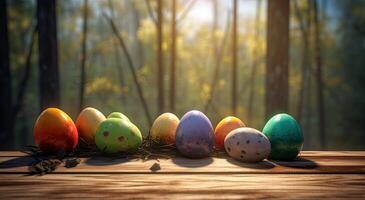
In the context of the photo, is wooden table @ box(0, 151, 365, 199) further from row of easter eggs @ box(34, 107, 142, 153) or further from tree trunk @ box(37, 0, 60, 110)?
tree trunk @ box(37, 0, 60, 110)

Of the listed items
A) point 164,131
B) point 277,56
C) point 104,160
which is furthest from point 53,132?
point 277,56

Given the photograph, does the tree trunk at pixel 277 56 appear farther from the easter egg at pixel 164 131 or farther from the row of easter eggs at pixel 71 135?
the row of easter eggs at pixel 71 135

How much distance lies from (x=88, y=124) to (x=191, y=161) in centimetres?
87

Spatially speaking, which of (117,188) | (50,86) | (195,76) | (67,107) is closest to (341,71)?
(195,76)

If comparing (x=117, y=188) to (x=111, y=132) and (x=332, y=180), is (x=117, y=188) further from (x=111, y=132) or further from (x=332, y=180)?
(x=332, y=180)

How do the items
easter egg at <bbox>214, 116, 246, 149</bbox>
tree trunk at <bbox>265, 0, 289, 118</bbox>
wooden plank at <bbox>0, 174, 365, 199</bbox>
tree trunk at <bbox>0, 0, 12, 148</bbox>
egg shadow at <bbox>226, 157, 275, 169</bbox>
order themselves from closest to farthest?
1. wooden plank at <bbox>0, 174, 365, 199</bbox>
2. egg shadow at <bbox>226, 157, 275, 169</bbox>
3. easter egg at <bbox>214, 116, 246, 149</bbox>
4. tree trunk at <bbox>265, 0, 289, 118</bbox>
5. tree trunk at <bbox>0, 0, 12, 148</bbox>

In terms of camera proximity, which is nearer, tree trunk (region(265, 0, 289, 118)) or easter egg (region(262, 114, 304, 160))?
easter egg (region(262, 114, 304, 160))

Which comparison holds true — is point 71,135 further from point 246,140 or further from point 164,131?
point 246,140

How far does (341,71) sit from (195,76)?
8571 mm

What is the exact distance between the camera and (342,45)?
20.7 metres

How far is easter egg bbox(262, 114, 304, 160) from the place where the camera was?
2266 mm

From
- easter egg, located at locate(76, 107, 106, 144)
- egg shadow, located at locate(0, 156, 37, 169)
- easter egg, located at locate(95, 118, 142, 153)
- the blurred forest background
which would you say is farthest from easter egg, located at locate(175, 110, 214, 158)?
the blurred forest background

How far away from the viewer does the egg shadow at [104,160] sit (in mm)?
2129

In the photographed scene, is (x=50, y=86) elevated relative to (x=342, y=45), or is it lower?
lower
